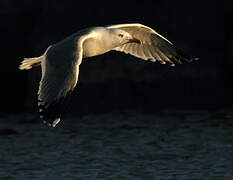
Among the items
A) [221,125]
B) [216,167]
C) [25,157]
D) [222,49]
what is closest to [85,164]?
[25,157]

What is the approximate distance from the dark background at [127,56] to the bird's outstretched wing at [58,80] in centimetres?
630

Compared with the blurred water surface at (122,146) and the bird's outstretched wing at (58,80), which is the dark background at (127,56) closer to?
the blurred water surface at (122,146)

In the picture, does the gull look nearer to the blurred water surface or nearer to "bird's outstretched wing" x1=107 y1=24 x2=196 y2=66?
"bird's outstretched wing" x1=107 y1=24 x2=196 y2=66

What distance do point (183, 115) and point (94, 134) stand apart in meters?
2.09

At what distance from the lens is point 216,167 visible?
12.1 metres

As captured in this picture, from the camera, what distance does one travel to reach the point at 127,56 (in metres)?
17.3

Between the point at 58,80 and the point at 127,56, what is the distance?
7551 millimetres

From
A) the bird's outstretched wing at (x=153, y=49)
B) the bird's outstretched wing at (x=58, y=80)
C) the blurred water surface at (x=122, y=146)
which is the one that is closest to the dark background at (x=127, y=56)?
the blurred water surface at (x=122, y=146)

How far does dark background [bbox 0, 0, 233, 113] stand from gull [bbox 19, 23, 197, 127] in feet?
14.7

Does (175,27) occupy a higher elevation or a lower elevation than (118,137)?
higher

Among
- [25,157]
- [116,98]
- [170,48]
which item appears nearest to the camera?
[170,48]

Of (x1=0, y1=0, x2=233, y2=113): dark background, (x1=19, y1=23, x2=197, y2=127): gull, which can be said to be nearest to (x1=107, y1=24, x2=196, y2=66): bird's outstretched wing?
(x1=19, y1=23, x2=197, y2=127): gull

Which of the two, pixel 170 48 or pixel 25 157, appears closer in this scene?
pixel 170 48

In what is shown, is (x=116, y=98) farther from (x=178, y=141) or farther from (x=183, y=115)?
(x=178, y=141)
